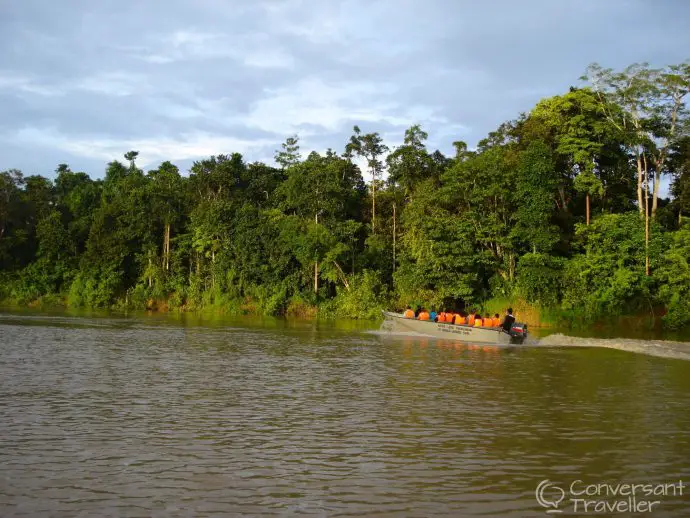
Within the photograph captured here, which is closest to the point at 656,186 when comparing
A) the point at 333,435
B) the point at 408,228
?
the point at 408,228

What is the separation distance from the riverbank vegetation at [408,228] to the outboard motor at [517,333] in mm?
10328

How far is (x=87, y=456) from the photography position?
7.75 meters

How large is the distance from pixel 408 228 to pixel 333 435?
101ft

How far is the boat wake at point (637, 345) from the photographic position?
1929 centimetres

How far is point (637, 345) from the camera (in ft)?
68.8

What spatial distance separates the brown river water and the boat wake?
2.06 m

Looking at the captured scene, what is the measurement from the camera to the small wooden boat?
22.2 metres

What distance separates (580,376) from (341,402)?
21.3ft

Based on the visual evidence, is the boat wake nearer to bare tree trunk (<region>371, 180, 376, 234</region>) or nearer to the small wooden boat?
the small wooden boat

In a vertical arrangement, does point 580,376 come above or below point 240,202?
below

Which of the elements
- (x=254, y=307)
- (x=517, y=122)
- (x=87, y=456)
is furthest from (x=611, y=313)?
(x=87, y=456)

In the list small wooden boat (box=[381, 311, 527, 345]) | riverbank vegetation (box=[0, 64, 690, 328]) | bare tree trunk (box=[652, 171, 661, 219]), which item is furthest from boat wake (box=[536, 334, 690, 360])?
bare tree trunk (box=[652, 171, 661, 219])

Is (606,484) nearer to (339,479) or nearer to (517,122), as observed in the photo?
(339,479)

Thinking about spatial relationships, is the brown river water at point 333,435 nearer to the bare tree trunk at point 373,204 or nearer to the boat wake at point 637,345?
the boat wake at point 637,345
